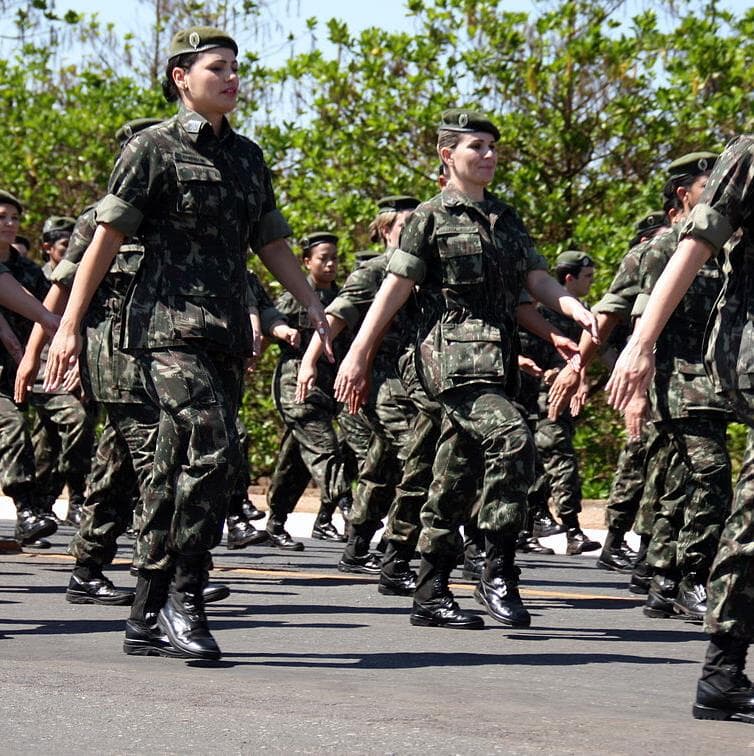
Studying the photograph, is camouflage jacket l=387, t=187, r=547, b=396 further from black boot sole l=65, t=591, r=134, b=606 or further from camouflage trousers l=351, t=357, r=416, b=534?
camouflage trousers l=351, t=357, r=416, b=534

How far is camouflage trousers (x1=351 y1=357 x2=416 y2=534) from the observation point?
10.3 m

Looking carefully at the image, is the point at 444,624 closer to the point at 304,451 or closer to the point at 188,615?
the point at 188,615

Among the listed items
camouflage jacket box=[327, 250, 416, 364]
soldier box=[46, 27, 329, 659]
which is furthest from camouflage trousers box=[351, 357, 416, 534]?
soldier box=[46, 27, 329, 659]

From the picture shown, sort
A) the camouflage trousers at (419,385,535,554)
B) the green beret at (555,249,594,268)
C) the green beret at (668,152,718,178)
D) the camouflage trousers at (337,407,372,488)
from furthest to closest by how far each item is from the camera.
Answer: the green beret at (555,249,594,268), the camouflage trousers at (337,407,372,488), the green beret at (668,152,718,178), the camouflage trousers at (419,385,535,554)

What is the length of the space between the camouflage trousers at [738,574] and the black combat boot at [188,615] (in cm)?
187

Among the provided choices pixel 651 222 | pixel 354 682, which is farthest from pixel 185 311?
pixel 651 222

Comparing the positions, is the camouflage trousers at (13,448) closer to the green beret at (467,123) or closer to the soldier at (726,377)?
the green beret at (467,123)

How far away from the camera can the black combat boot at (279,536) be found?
12.4 m

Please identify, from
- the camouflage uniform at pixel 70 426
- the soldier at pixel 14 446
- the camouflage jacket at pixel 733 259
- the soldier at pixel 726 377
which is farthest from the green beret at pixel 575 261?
the soldier at pixel 726 377

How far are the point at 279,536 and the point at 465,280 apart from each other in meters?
5.28

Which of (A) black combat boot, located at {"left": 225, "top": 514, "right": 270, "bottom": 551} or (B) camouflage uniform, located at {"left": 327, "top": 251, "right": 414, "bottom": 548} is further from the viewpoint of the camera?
(A) black combat boot, located at {"left": 225, "top": 514, "right": 270, "bottom": 551}

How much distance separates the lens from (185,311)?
6.40m

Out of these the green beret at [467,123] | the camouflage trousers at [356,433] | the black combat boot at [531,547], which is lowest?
the black combat boot at [531,547]

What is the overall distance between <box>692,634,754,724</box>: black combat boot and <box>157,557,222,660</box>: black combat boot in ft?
5.90
